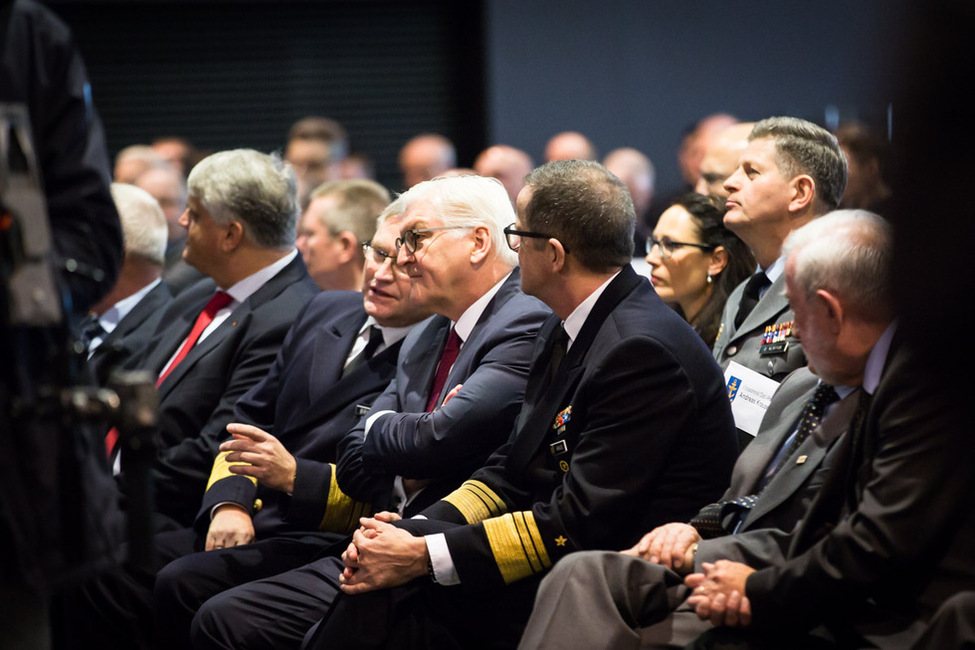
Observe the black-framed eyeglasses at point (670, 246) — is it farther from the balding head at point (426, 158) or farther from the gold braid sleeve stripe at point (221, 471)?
the balding head at point (426, 158)

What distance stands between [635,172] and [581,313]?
508 centimetres

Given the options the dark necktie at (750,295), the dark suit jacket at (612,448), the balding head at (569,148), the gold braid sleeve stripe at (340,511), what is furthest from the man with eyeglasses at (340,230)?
the balding head at (569,148)

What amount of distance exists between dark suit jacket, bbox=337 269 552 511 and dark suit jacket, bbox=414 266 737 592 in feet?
0.62

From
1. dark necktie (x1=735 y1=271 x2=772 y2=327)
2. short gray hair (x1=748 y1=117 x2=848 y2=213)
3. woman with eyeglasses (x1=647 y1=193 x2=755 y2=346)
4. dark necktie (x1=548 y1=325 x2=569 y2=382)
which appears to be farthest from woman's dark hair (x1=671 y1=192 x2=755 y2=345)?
dark necktie (x1=548 y1=325 x2=569 y2=382)

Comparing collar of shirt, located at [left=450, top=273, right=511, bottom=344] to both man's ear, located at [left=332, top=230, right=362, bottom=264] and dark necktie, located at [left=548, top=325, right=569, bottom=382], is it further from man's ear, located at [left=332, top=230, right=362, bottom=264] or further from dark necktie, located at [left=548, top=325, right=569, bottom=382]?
man's ear, located at [left=332, top=230, right=362, bottom=264]

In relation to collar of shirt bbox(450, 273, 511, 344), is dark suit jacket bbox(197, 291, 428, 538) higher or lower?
lower

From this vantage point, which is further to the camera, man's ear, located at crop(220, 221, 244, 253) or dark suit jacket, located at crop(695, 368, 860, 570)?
man's ear, located at crop(220, 221, 244, 253)

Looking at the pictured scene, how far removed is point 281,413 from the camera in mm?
3535

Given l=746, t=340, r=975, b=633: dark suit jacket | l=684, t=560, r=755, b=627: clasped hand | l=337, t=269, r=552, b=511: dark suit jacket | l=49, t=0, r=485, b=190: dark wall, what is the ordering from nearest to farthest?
l=746, t=340, r=975, b=633: dark suit jacket, l=684, t=560, r=755, b=627: clasped hand, l=337, t=269, r=552, b=511: dark suit jacket, l=49, t=0, r=485, b=190: dark wall

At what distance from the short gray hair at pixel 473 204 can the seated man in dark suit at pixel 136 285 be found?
5.08 feet

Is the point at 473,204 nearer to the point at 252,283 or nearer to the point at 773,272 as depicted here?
the point at 773,272

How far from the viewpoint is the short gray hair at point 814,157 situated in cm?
340

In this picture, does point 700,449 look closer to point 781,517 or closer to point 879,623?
point 781,517

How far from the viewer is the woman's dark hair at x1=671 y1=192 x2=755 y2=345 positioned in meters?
3.77
